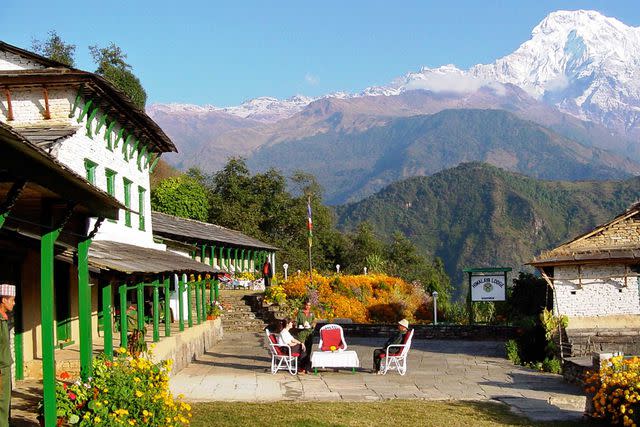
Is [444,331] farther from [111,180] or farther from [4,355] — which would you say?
[4,355]

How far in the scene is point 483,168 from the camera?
150 metres

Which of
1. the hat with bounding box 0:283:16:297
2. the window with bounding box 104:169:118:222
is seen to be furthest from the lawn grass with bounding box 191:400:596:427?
the window with bounding box 104:169:118:222

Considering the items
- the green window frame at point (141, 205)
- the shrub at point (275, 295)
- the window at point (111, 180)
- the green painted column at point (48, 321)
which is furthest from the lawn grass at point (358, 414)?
the shrub at point (275, 295)

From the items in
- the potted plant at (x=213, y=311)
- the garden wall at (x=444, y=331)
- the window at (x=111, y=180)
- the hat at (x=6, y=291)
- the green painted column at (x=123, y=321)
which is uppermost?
the window at (x=111, y=180)

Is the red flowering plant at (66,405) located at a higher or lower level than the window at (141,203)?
lower

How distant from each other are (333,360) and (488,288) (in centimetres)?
1009

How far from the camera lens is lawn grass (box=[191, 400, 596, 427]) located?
10.6m

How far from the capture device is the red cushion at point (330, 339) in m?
16.2

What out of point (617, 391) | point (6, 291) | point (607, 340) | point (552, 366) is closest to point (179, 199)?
point (607, 340)

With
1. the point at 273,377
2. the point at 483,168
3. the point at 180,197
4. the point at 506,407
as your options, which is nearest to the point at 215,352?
the point at 273,377

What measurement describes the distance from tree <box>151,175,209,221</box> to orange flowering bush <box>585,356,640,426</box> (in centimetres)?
4206

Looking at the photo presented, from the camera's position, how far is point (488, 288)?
24.5 meters

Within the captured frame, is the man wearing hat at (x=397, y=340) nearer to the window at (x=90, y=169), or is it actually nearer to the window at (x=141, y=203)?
the window at (x=90, y=169)

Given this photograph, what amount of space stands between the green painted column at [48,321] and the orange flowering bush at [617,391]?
677cm
